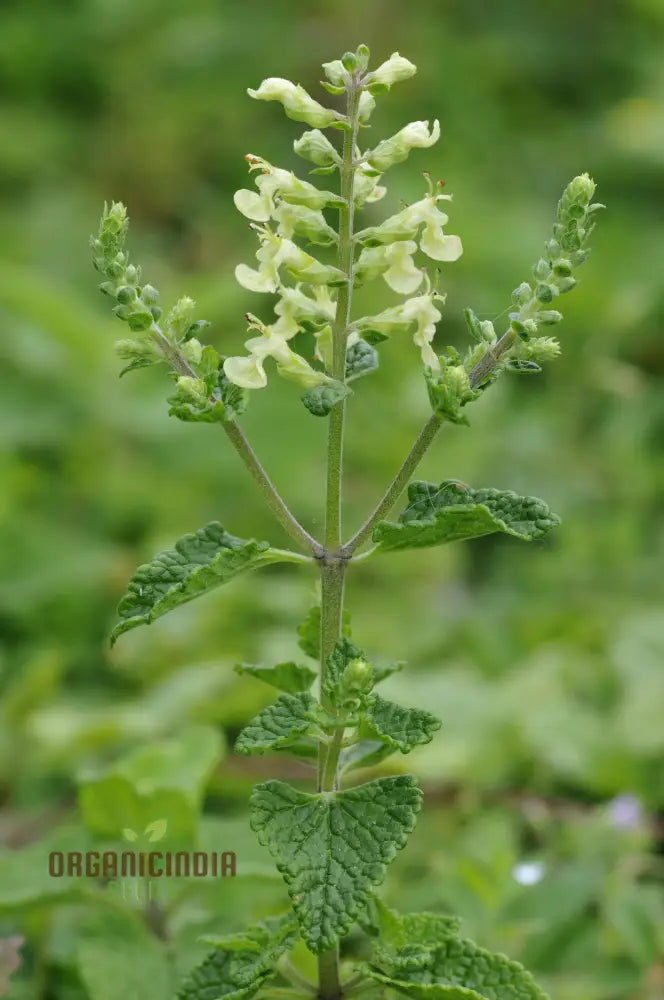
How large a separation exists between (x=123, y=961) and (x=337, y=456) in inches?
21.3

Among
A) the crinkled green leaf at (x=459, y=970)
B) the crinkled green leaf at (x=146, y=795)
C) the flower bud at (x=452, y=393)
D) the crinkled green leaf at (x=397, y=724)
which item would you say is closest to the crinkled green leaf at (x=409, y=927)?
the crinkled green leaf at (x=459, y=970)

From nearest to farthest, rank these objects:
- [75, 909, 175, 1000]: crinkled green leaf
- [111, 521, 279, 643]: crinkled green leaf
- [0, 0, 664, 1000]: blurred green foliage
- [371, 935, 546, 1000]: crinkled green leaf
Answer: [111, 521, 279, 643]: crinkled green leaf < [371, 935, 546, 1000]: crinkled green leaf < [75, 909, 175, 1000]: crinkled green leaf < [0, 0, 664, 1000]: blurred green foliage

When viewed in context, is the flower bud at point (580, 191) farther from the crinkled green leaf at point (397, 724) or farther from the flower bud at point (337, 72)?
the crinkled green leaf at point (397, 724)

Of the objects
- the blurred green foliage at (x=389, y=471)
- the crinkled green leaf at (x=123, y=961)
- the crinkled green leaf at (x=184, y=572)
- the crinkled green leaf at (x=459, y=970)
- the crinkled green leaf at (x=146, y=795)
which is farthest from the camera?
the blurred green foliage at (x=389, y=471)

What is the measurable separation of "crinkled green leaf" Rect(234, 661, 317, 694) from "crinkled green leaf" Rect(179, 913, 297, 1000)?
172mm

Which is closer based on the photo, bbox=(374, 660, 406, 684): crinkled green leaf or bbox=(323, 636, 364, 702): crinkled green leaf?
bbox=(323, 636, 364, 702): crinkled green leaf

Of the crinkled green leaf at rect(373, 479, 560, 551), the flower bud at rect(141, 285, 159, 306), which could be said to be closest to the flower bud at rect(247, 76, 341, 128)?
the flower bud at rect(141, 285, 159, 306)

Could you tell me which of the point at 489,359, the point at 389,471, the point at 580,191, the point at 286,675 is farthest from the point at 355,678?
the point at 389,471

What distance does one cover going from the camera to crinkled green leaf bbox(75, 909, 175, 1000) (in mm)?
990

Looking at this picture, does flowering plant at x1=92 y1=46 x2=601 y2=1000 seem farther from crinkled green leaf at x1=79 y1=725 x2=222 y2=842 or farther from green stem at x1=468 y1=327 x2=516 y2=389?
crinkled green leaf at x1=79 y1=725 x2=222 y2=842

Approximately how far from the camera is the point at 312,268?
30.8 inches

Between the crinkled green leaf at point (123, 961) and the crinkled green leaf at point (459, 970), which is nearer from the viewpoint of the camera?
the crinkled green leaf at point (459, 970)

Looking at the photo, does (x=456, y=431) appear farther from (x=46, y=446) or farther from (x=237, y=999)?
(x=237, y=999)

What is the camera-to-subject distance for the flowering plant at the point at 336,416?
29.7 inches
